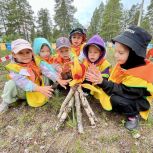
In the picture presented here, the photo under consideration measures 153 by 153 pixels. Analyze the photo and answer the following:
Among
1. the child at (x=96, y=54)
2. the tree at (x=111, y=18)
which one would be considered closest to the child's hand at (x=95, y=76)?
the child at (x=96, y=54)

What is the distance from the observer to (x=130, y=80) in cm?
Answer: 268

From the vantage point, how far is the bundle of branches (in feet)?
9.17

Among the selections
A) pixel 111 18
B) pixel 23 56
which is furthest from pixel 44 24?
pixel 23 56

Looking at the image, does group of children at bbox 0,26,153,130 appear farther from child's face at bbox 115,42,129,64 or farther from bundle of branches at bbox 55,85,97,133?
bundle of branches at bbox 55,85,97,133

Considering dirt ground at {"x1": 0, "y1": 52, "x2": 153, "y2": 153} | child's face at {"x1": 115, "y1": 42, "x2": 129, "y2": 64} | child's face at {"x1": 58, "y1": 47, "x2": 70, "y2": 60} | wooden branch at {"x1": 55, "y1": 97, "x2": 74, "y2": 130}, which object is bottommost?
dirt ground at {"x1": 0, "y1": 52, "x2": 153, "y2": 153}

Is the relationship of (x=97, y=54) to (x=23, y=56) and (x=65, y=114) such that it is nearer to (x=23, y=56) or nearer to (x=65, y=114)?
(x=65, y=114)

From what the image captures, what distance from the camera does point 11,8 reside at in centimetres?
3353

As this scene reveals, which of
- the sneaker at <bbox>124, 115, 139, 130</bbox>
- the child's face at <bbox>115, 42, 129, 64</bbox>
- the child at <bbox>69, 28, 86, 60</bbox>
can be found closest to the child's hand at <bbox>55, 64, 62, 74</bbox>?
the child at <bbox>69, 28, 86, 60</bbox>

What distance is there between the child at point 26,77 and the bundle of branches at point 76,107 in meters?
0.30

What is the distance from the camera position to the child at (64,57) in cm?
366

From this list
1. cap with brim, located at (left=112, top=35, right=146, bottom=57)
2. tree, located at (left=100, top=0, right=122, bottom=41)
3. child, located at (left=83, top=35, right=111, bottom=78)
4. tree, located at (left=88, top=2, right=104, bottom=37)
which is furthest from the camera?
tree, located at (left=88, top=2, right=104, bottom=37)

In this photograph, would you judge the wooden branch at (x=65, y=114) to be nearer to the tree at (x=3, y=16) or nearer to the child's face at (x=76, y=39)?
the child's face at (x=76, y=39)

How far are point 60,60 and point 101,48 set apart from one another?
3.47 ft

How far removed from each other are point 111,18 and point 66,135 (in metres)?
36.0
